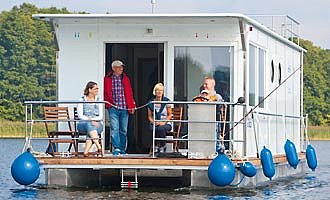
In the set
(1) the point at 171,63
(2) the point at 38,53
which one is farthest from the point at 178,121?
(2) the point at 38,53

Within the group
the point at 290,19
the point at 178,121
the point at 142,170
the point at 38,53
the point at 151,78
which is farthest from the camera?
the point at 38,53

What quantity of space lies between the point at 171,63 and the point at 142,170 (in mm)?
1989

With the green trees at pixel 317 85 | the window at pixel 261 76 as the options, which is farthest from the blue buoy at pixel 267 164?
the green trees at pixel 317 85

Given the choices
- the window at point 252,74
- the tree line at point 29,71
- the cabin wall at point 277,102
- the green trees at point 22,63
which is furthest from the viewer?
the tree line at point 29,71

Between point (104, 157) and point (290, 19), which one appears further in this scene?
point (290, 19)

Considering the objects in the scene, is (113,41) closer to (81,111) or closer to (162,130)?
(81,111)

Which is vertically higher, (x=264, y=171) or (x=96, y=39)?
(x=96, y=39)

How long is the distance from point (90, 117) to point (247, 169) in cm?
278

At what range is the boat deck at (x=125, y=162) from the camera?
56.9 ft

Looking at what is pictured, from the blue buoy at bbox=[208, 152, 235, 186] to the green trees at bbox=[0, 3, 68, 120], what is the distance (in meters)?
40.6

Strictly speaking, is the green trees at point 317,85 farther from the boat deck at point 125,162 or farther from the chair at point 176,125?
the boat deck at point 125,162

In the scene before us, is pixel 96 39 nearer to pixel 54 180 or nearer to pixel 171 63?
pixel 171 63

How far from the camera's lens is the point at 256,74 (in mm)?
20109

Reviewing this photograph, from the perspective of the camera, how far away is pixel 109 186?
750 inches
